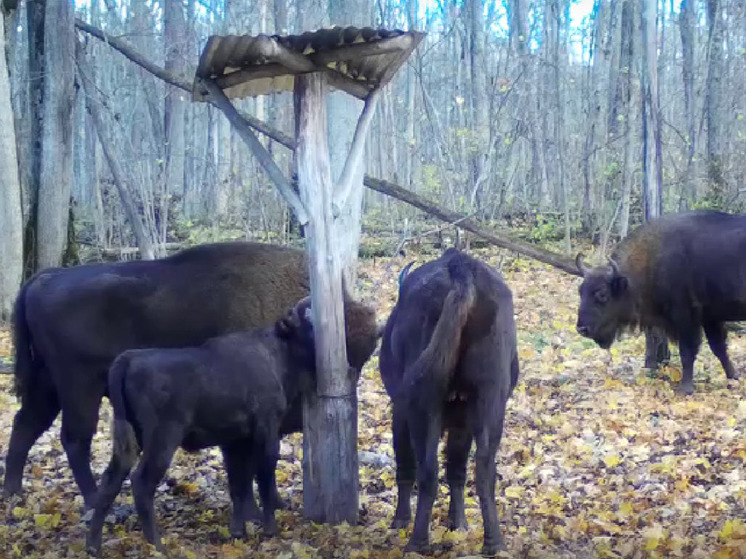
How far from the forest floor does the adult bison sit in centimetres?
65

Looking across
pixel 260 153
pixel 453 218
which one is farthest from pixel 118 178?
pixel 260 153

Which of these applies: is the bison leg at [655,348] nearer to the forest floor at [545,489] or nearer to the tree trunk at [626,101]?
the forest floor at [545,489]

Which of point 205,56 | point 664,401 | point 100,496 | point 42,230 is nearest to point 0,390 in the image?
point 42,230

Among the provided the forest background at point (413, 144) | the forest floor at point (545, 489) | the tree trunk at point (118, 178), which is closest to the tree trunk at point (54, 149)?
the forest background at point (413, 144)

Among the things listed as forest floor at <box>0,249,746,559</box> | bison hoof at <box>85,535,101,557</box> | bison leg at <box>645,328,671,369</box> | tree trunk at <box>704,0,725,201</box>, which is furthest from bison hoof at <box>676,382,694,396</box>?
tree trunk at <box>704,0,725,201</box>

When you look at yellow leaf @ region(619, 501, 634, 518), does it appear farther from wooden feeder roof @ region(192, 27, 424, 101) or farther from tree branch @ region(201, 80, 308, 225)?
wooden feeder roof @ region(192, 27, 424, 101)

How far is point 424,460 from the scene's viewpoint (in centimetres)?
543

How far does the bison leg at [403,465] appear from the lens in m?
6.04

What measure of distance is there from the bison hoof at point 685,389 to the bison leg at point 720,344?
0.78 m

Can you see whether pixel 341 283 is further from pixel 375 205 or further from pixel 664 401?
pixel 375 205

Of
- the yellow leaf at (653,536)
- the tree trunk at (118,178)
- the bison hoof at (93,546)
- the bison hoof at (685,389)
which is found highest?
the tree trunk at (118,178)

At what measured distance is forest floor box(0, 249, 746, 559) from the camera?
5.73 meters

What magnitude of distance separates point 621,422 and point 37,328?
5.39 m

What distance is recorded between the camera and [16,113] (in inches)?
599
